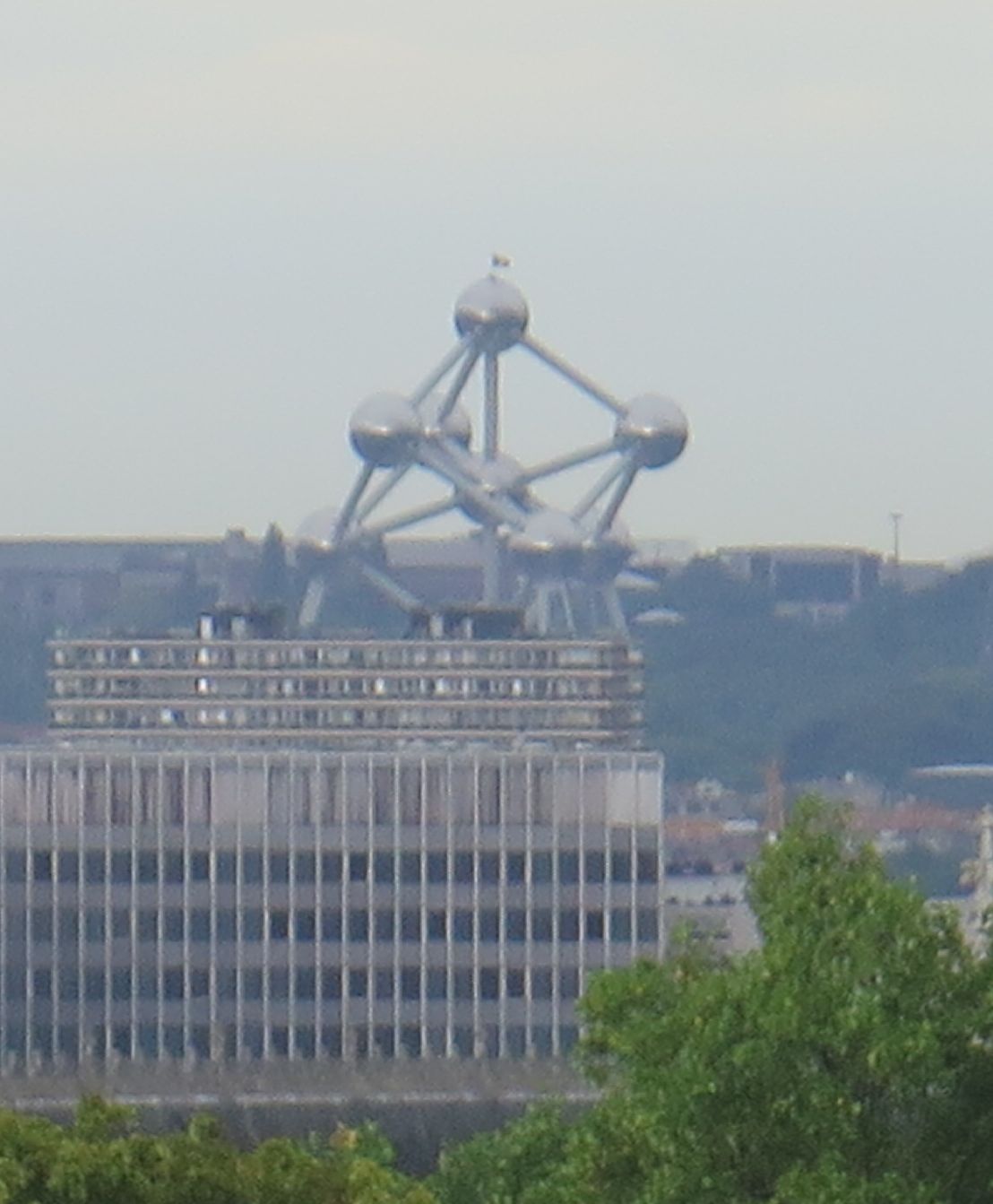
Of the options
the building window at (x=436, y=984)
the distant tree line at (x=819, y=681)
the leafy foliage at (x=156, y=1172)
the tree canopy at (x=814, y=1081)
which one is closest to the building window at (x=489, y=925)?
the building window at (x=436, y=984)

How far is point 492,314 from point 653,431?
4.40m

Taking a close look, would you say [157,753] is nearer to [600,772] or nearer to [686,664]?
[600,772]

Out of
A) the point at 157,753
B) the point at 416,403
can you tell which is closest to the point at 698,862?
the point at 416,403

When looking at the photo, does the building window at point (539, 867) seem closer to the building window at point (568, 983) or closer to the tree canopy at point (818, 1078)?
the building window at point (568, 983)

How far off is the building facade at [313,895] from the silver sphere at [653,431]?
168 ft

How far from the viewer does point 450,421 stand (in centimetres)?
11600

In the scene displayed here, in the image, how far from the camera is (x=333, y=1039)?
2537 inches

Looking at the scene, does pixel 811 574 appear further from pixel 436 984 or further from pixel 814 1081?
pixel 814 1081

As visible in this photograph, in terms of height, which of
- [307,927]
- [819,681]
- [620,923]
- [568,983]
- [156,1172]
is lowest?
[568,983]

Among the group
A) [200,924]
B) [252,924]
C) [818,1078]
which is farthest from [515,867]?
[818,1078]

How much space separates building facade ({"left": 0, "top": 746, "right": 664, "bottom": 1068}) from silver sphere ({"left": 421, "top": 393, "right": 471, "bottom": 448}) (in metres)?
49.0

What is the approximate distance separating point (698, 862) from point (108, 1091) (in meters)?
61.2

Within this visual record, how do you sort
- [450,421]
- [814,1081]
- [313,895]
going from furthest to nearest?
[450,421] < [313,895] < [814,1081]

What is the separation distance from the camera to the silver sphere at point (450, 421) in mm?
114812
